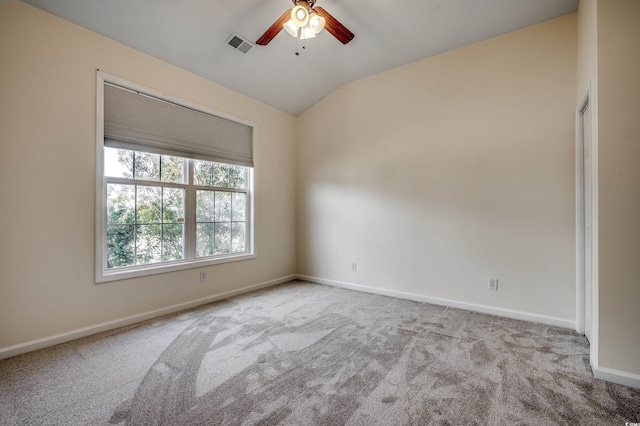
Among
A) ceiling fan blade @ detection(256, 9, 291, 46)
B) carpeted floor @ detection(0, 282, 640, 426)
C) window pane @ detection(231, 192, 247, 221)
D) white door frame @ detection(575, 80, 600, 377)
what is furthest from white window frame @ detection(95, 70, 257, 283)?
white door frame @ detection(575, 80, 600, 377)

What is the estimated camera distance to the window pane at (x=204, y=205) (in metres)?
3.63

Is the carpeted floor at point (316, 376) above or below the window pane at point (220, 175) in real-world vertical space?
below

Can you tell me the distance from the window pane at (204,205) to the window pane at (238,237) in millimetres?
414

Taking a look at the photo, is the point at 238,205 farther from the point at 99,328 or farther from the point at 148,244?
the point at 99,328

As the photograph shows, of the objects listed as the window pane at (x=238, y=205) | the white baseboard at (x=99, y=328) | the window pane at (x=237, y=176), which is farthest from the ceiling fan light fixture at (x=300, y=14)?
the white baseboard at (x=99, y=328)

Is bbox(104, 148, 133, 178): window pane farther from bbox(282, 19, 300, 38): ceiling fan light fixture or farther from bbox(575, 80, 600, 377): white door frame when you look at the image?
bbox(575, 80, 600, 377): white door frame

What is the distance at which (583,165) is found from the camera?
8.84ft

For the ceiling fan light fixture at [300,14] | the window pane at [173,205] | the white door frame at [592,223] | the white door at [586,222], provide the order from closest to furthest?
the white door frame at [592,223] → the ceiling fan light fixture at [300,14] → the white door at [586,222] → the window pane at [173,205]

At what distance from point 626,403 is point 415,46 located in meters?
3.64

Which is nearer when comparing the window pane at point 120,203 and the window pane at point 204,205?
the window pane at point 120,203

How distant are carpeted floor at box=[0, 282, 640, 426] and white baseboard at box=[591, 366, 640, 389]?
2.0 inches

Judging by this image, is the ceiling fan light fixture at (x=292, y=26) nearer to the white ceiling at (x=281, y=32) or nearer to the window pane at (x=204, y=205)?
the white ceiling at (x=281, y=32)

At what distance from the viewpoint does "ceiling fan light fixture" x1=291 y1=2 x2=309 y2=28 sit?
84.4 inches

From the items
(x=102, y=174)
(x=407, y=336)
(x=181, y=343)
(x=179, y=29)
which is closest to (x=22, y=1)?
(x=179, y=29)
